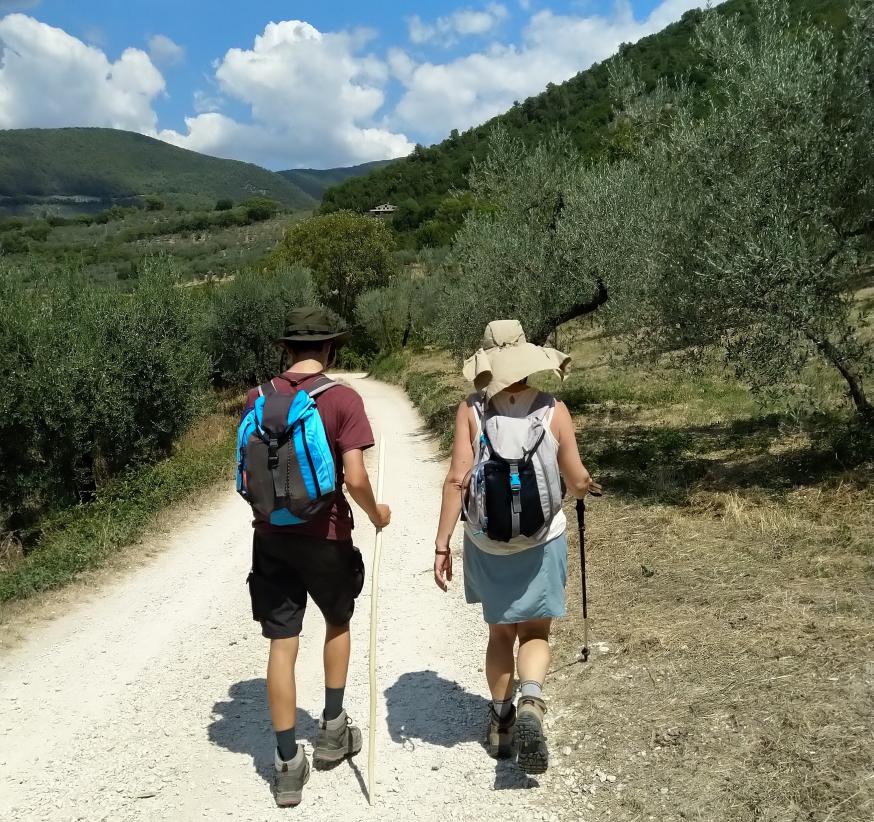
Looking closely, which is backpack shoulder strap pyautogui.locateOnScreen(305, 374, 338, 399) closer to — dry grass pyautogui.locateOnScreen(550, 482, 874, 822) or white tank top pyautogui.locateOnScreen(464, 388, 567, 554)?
white tank top pyautogui.locateOnScreen(464, 388, 567, 554)

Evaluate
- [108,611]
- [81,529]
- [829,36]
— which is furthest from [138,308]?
[829,36]

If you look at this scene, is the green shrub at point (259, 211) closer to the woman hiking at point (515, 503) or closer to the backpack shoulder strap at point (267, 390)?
the backpack shoulder strap at point (267, 390)

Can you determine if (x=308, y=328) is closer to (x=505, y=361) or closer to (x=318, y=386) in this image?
(x=318, y=386)

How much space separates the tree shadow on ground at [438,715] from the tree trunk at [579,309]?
10026mm

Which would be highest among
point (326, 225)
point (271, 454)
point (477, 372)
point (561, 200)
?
point (326, 225)

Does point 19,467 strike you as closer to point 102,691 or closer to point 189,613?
point 189,613

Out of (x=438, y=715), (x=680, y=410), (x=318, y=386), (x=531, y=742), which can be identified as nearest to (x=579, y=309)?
(x=680, y=410)

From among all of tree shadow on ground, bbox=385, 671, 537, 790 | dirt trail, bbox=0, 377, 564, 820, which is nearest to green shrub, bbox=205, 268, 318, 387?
dirt trail, bbox=0, 377, 564, 820

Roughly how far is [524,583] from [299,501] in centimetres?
115

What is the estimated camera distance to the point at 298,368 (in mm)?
3549

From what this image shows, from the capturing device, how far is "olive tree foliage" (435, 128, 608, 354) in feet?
45.5

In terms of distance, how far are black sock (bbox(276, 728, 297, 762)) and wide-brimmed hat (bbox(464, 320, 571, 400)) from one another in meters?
1.91

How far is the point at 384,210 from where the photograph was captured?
94875 millimetres

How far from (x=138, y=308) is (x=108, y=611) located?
10339 mm
